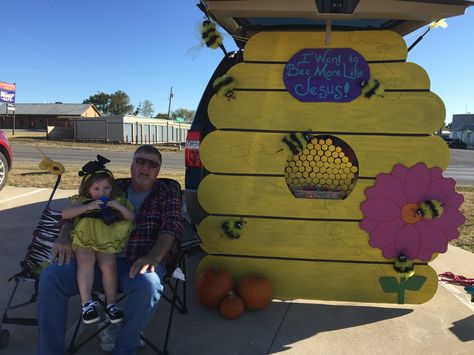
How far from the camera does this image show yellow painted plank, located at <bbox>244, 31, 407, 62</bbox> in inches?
116

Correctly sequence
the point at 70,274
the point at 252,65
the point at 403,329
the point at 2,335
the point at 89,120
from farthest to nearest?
A: the point at 89,120
the point at 252,65
the point at 403,329
the point at 2,335
the point at 70,274

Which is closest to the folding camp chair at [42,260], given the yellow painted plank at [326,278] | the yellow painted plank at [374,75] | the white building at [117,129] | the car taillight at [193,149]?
the yellow painted plank at [326,278]

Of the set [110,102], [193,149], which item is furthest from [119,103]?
[193,149]

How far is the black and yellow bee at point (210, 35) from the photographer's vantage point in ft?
9.68

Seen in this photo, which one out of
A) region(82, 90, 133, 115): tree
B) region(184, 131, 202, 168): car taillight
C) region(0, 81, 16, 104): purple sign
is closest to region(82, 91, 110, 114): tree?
region(82, 90, 133, 115): tree

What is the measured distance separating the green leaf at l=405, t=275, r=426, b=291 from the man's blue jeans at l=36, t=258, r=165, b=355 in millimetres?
1936

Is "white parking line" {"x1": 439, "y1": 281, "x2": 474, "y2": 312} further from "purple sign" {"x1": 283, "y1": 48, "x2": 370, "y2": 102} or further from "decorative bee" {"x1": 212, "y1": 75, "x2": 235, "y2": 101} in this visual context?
"decorative bee" {"x1": 212, "y1": 75, "x2": 235, "y2": 101}

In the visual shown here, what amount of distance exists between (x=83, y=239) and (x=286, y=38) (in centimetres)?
199

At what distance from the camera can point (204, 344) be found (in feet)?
8.57

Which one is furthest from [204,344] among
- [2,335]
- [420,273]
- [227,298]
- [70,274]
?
[420,273]

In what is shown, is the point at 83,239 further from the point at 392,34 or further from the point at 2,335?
the point at 392,34

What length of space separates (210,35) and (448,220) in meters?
2.20

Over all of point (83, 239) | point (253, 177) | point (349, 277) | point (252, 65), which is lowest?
point (349, 277)

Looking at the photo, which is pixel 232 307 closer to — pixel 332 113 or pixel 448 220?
pixel 332 113
